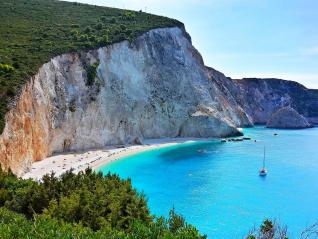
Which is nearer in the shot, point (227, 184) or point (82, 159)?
point (227, 184)

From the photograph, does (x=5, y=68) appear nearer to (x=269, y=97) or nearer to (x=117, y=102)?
(x=117, y=102)

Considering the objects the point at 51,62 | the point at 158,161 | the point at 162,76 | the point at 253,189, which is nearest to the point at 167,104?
the point at 162,76

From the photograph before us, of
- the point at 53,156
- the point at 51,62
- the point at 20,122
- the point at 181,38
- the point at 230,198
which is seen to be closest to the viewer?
the point at 230,198

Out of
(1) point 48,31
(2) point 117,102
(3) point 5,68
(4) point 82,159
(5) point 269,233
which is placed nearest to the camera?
(5) point 269,233

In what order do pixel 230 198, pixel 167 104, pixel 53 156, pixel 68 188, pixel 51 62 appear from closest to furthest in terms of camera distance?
pixel 68 188, pixel 230 198, pixel 53 156, pixel 51 62, pixel 167 104

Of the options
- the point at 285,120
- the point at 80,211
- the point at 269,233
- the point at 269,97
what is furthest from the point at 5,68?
the point at 269,97

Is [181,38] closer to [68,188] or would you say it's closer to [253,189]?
[253,189]

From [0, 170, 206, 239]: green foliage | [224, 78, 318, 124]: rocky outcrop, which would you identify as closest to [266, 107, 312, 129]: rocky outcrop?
[224, 78, 318, 124]: rocky outcrop
